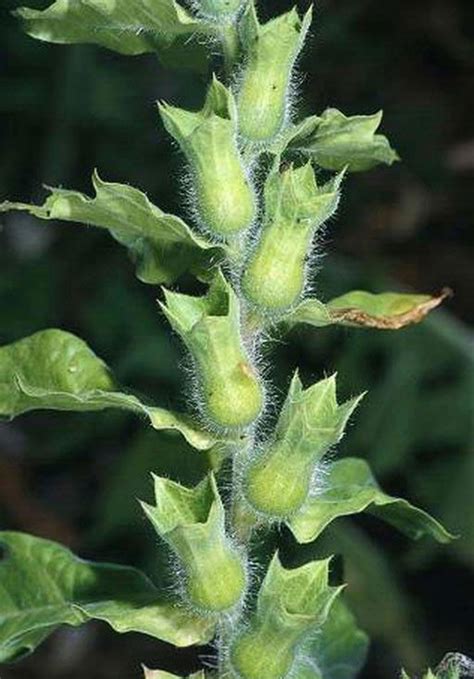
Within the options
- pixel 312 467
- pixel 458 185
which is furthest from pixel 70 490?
pixel 312 467

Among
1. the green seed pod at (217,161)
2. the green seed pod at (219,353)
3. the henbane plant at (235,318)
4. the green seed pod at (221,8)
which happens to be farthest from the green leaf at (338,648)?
the green seed pod at (221,8)

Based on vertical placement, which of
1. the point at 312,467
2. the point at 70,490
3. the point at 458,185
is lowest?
the point at 70,490

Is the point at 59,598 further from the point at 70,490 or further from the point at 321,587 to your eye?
the point at 70,490

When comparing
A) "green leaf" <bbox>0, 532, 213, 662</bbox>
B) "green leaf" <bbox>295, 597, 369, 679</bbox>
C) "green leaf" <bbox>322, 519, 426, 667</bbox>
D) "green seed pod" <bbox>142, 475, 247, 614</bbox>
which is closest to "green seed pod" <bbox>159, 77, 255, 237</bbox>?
"green seed pod" <bbox>142, 475, 247, 614</bbox>

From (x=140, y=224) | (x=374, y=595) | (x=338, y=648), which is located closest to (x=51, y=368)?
(x=140, y=224)

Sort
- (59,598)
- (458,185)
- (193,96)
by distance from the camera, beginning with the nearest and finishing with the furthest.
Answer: (59,598)
(193,96)
(458,185)

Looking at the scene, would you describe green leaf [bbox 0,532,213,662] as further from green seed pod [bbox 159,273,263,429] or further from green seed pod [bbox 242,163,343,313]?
green seed pod [bbox 242,163,343,313]

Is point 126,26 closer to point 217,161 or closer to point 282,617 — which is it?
point 217,161
